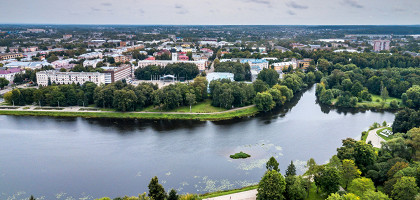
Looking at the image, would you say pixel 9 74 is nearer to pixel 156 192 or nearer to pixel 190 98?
pixel 190 98

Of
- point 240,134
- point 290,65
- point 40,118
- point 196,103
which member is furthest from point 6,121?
point 290,65

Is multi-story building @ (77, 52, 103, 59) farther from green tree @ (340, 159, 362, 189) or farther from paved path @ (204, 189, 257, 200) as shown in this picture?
green tree @ (340, 159, 362, 189)

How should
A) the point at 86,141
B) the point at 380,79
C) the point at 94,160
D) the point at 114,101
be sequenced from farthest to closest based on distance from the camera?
the point at 380,79, the point at 114,101, the point at 86,141, the point at 94,160

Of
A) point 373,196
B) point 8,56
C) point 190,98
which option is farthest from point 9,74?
point 373,196

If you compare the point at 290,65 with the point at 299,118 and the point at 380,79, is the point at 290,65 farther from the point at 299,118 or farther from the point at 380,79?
the point at 299,118

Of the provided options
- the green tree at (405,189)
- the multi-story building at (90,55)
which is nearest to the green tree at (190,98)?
the green tree at (405,189)

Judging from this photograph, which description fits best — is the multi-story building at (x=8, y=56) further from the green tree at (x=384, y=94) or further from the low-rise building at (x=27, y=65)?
the green tree at (x=384, y=94)
